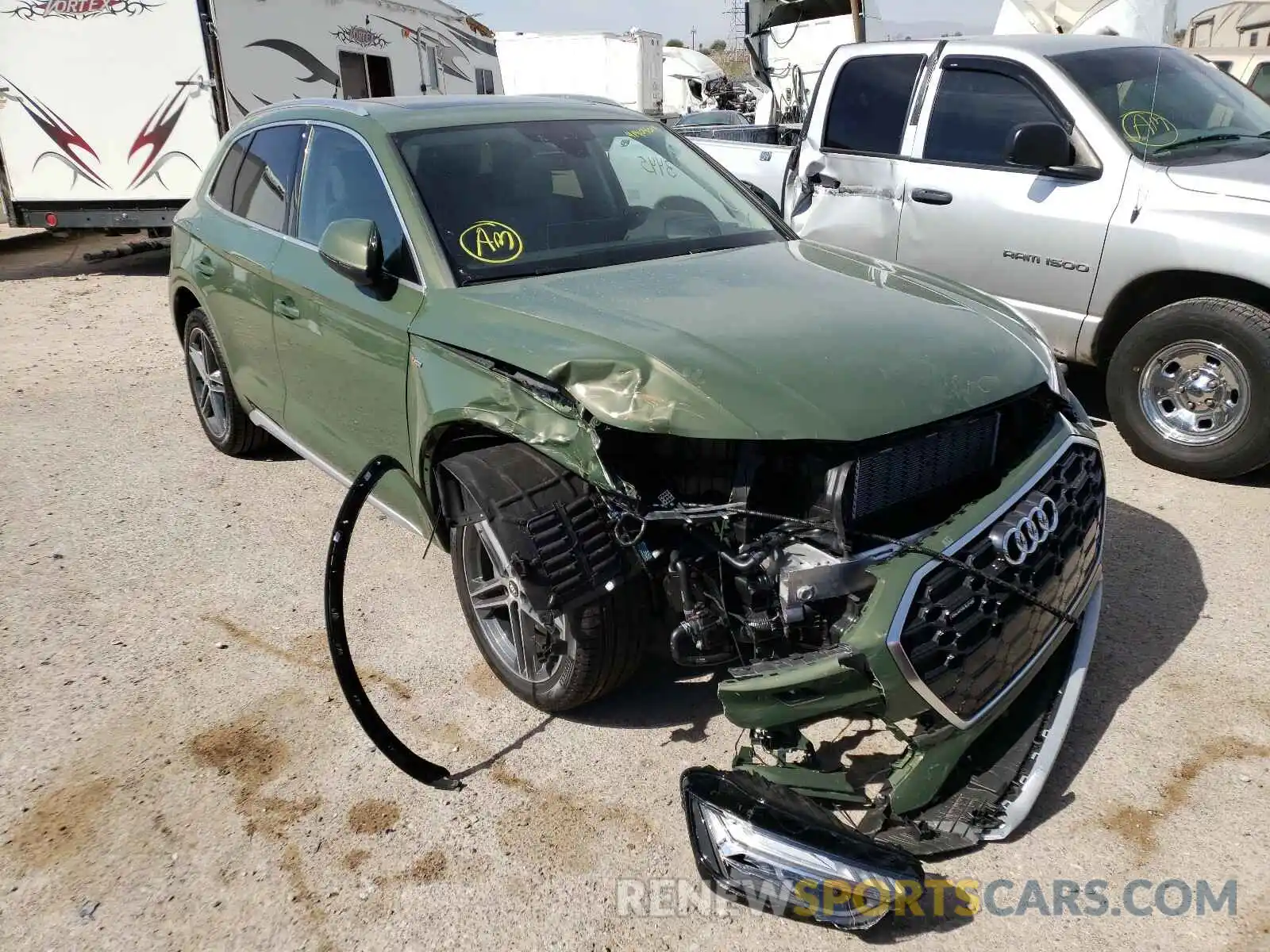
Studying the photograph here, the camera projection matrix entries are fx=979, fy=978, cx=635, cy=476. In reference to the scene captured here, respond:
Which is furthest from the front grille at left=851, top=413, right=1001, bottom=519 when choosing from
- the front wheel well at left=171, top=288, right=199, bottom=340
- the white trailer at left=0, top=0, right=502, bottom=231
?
the white trailer at left=0, top=0, right=502, bottom=231

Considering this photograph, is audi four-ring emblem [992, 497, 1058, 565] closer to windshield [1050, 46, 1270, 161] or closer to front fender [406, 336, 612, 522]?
front fender [406, 336, 612, 522]

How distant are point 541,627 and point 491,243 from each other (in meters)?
1.36

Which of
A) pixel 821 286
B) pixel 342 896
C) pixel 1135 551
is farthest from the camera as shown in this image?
pixel 1135 551

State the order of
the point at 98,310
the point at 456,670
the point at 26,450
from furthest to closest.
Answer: the point at 98,310
the point at 26,450
the point at 456,670

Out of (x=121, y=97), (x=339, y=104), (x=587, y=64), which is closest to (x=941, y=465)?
(x=339, y=104)

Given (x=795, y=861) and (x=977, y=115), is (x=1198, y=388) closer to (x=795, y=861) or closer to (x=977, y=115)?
(x=977, y=115)

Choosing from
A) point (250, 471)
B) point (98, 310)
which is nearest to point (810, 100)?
point (250, 471)

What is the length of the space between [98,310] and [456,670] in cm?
824

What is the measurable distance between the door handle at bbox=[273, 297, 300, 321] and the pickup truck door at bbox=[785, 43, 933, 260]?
10.2 feet

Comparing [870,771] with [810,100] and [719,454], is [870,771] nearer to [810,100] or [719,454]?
[719,454]

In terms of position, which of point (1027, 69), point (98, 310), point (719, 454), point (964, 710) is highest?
point (1027, 69)

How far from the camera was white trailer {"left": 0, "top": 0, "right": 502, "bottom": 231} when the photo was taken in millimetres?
10633

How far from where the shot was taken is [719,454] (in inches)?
107

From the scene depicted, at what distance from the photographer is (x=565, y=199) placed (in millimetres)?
3732
